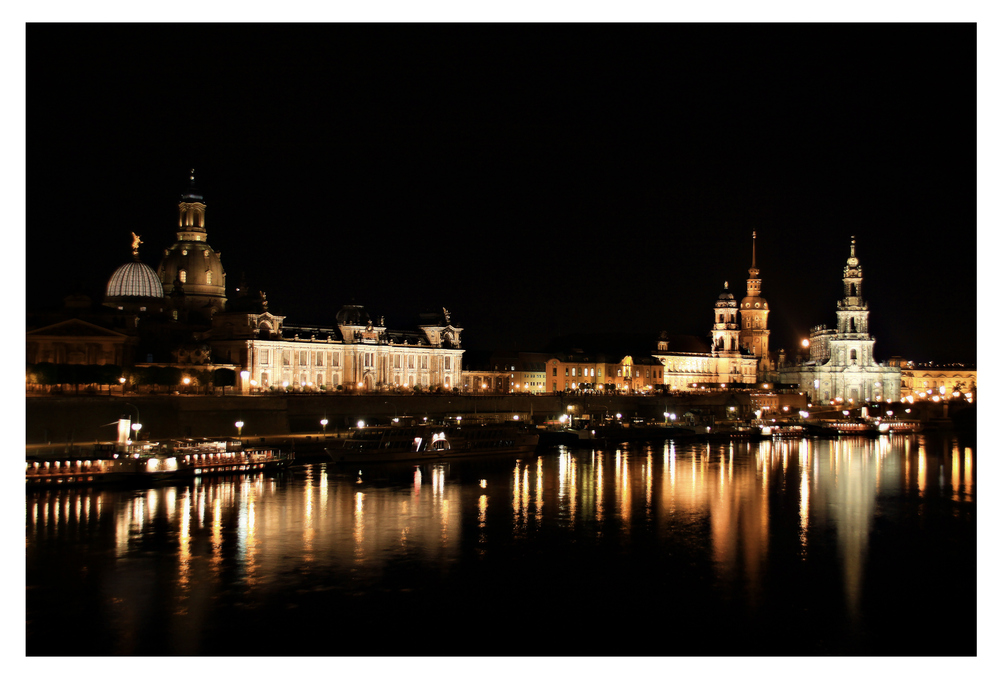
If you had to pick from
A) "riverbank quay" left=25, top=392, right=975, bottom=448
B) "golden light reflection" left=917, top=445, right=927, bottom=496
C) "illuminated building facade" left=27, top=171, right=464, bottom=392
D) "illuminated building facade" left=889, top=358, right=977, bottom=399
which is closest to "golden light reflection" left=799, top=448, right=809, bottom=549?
"golden light reflection" left=917, top=445, right=927, bottom=496

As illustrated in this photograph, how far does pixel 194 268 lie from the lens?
301ft

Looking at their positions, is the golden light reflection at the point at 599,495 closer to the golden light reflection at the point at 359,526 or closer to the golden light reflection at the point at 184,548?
the golden light reflection at the point at 359,526

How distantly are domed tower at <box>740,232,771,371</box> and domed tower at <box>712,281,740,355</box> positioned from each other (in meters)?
3.91

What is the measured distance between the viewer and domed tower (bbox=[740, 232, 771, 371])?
14188cm

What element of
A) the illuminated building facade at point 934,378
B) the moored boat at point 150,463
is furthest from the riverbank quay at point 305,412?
the illuminated building facade at point 934,378

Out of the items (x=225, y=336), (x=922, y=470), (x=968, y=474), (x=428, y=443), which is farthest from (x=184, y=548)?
(x=225, y=336)

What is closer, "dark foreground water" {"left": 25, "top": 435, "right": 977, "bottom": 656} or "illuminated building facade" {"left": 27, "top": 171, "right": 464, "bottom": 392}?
"dark foreground water" {"left": 25, "top": 435, "right": 977, "bottom": 656}

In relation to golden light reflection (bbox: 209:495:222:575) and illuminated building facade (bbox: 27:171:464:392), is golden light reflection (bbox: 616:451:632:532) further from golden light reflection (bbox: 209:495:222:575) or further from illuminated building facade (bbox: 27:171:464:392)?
illuminated building facade (bbox: 27:171:464:392)

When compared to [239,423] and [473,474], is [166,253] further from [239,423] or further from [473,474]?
[473,474]

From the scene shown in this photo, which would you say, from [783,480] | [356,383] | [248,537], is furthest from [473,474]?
[356,383]

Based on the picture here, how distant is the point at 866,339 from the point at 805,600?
103390 mm

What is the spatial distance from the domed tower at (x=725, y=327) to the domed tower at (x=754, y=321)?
3913 millimetres

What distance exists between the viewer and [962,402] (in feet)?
338

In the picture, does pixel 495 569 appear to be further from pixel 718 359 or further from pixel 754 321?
pixel 754 321
